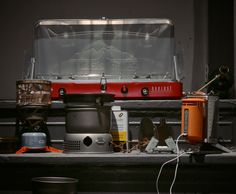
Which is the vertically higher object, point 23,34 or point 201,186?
point 23,34

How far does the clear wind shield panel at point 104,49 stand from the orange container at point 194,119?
0.70m

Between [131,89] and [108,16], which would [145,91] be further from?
[108,16]

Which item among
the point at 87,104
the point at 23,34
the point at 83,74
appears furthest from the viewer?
the point at 23,34

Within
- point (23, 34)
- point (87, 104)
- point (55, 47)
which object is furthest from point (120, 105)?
point (23, 34)

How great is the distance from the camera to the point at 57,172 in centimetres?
243

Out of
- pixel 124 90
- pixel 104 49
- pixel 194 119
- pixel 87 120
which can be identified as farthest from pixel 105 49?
pixel 194 119

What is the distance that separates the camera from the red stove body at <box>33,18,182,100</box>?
109 inches

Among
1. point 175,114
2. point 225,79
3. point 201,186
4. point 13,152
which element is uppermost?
point 225,79

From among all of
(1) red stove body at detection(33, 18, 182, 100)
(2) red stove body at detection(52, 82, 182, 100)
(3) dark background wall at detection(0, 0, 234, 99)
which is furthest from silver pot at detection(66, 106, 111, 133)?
(3) dark background wall at detection(0, 0, 234, 99)

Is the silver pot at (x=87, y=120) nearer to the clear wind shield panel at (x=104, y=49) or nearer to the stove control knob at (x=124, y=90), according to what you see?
the stove control knob at (x=124, y=90)

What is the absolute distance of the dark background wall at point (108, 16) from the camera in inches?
113

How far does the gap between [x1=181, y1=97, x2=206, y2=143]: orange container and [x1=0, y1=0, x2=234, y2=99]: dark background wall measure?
0.80 metres

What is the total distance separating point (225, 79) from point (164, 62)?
452mm

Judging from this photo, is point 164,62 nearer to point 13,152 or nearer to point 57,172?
point 57,172
